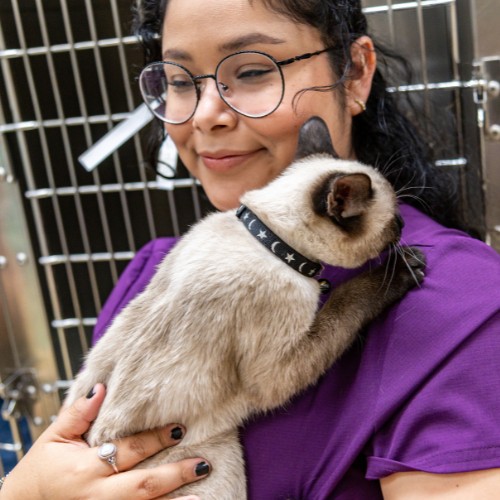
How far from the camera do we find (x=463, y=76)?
1458 millimetres

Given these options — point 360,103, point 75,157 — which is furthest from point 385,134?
point 75,157

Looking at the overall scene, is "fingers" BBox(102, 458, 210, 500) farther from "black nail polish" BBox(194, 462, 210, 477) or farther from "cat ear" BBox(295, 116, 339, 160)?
"cat ear" BBox(295, 116, 339, 160)

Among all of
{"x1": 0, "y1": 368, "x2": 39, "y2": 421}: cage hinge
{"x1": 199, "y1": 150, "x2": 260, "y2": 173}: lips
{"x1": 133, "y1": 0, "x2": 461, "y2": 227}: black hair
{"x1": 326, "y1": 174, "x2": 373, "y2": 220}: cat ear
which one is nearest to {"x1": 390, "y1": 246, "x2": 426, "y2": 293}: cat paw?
{"x1": 326, "y1": 174, "x2": 373, "y2": 220}: cat ear

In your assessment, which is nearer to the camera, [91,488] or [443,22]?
[91,488]

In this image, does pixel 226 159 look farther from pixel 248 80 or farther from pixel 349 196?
pixel 349 196

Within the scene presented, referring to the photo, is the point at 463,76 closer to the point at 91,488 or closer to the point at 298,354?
the point at 298,354

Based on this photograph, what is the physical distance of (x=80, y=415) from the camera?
3.45 ft

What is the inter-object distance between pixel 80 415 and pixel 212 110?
0.57m

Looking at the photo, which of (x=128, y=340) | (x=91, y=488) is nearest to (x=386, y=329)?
(x=128, y=340)

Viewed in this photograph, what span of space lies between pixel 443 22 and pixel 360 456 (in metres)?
1.06

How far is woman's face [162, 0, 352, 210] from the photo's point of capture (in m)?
1.03

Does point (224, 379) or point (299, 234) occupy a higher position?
point (299, 234)

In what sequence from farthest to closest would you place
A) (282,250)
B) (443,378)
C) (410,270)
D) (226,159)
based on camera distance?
(226,159) < (282,250) < (410,270) < (443,378)

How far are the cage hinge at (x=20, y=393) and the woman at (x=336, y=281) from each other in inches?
24.1
